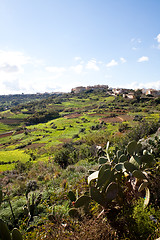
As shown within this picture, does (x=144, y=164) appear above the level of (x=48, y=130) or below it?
above

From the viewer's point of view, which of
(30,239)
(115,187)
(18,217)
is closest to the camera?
(115,187)

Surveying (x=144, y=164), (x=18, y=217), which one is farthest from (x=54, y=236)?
(x=18, y=217)

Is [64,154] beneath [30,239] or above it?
beneath

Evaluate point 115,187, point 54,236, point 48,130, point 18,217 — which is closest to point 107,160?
point 115,187

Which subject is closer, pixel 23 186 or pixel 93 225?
pixel 93 225

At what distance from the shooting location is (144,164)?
3.46m

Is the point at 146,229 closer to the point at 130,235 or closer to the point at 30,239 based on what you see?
the point at 130,235

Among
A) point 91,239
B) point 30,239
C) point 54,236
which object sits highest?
point 91,239

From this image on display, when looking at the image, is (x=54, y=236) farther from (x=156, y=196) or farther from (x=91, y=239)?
(x=156, y=196)

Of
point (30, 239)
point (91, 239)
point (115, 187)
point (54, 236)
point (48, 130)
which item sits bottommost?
point (48, 130)

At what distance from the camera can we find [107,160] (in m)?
3.84

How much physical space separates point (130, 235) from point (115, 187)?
0.70 metres

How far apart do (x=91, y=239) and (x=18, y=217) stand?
→ 3.62m

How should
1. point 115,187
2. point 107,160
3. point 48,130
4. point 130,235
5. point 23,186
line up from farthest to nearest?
1. point 48,130
2. point 23,186
3. point 107,160
4. point 115,187
5. point 130,235
